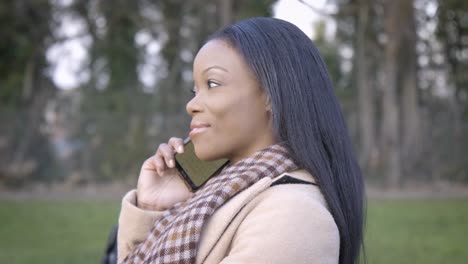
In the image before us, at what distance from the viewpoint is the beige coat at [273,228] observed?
1568 millimetres

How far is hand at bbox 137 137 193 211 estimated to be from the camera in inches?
89.9

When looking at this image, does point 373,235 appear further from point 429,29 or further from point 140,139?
point 429,29

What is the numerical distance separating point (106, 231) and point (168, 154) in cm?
831

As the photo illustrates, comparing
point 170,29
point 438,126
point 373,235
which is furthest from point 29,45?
point 373,235

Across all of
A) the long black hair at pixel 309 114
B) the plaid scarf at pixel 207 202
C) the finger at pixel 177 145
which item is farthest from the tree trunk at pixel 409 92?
the plaid scarf at pixel 207 202

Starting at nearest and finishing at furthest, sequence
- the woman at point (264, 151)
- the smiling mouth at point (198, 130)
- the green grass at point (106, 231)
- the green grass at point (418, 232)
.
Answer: the woman at point (264, 151), the smiling mouth at point (198, 130), the green grass at point (418, 232), the green grass at point (106, 231)

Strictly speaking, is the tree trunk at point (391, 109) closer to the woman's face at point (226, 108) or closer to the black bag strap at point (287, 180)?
the woman's face at point (226, 108)

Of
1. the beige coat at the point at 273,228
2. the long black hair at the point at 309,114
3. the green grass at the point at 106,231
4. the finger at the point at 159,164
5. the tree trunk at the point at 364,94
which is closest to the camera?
the beige coat at the point at 273,228

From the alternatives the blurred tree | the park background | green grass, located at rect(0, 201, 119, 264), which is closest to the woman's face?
green grass, located at rect(0, 201, 119, 264)

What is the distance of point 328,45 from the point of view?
24.1 meters

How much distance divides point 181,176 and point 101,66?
61.8 feet

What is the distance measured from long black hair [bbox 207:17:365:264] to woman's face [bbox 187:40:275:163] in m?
0.04

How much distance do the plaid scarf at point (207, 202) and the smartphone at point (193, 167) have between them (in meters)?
0.33

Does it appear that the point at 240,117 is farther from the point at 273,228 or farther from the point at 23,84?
the point at 23,84
